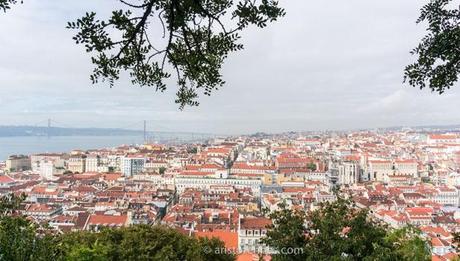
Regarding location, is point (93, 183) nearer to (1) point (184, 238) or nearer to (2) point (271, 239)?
(1) point (184, 238)

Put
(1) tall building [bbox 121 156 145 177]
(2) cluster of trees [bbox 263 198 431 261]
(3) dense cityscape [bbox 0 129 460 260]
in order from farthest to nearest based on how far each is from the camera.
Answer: (1) tall building [bbox 121 156 145 177]
(3) dense cityscape [bbox 0 129 460 260]
(2) cluster of trees [bbox 263 198 431 261]

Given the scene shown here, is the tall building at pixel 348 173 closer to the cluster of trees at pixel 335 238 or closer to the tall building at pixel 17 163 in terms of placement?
the tall building at pixel 17 163

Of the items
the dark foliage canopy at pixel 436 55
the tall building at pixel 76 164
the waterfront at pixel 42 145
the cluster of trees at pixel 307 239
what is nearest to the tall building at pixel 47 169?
the tall building at pixel 76 164

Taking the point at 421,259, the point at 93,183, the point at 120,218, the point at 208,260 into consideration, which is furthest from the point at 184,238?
the point at 93,183

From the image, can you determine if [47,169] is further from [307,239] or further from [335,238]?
[335,238]

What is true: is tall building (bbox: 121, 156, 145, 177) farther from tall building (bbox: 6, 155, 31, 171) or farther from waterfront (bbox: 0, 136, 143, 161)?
waterfront (bbox: 0, 136, 143, 161)

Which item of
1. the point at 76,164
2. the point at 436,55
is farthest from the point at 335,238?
the point at 76,164

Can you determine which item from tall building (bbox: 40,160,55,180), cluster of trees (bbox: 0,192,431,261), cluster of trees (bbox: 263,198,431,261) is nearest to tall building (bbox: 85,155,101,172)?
tall building (bbox: 40,160,55,180)
